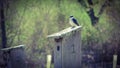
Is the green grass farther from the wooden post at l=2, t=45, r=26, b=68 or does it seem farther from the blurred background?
the wooden post at l=2, t=45, r=26, b=68

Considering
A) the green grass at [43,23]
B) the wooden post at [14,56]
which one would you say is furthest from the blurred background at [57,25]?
the wooden post at [14,56]

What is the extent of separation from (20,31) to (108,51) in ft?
6.33

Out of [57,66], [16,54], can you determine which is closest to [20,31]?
[16,54]

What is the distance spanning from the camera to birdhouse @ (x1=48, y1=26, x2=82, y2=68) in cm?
474

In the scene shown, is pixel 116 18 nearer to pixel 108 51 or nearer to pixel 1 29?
pixel 108 51

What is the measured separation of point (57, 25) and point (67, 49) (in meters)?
1.75

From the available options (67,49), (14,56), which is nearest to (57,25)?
(14,56)

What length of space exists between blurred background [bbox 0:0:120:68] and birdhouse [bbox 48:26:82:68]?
1521 millimetres

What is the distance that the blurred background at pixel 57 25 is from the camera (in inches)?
253

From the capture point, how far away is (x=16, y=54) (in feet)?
17.0

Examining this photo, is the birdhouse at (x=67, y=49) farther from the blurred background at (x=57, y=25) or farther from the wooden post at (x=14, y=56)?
the blurred background at (x=57, y=25)

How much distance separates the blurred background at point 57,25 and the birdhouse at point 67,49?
1.52m

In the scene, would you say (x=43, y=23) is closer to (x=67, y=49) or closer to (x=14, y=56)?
(x=14, y=56)

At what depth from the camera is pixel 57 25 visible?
255 inches
